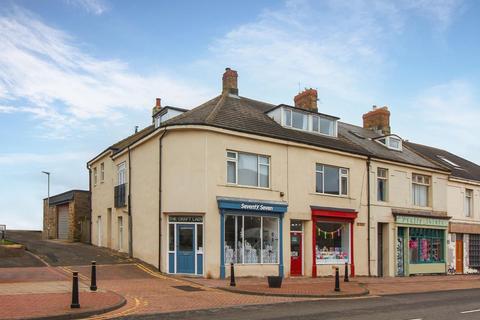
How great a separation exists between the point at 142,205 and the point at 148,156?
241cm

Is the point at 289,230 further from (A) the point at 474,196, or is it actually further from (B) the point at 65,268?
(A) the point at 474,196

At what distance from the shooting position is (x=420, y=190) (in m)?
32.5

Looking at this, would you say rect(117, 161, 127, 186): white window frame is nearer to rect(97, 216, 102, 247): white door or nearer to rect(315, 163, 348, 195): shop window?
rect(97, 216, 102, 247): white door

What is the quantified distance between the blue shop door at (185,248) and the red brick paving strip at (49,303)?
6.67 metres

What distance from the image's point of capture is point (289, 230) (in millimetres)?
24766

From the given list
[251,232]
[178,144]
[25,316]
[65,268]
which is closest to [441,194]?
[251,232]

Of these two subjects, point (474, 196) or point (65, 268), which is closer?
point (65, 268)

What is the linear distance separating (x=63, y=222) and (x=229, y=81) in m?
18.9

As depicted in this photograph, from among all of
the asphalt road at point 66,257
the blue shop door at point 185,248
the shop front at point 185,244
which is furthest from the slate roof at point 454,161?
the asphalt road at point 66,257

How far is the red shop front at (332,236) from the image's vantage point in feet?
84.9

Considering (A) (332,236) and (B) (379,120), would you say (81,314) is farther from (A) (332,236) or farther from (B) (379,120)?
(B) (379,120)

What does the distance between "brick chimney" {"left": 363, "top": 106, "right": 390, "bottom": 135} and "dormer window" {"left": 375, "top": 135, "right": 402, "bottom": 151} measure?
386cm

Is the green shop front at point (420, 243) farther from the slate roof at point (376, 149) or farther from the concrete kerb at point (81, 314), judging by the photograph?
the concrete kerb at point (81, 314)

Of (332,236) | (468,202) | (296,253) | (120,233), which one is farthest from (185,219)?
(468,202)
